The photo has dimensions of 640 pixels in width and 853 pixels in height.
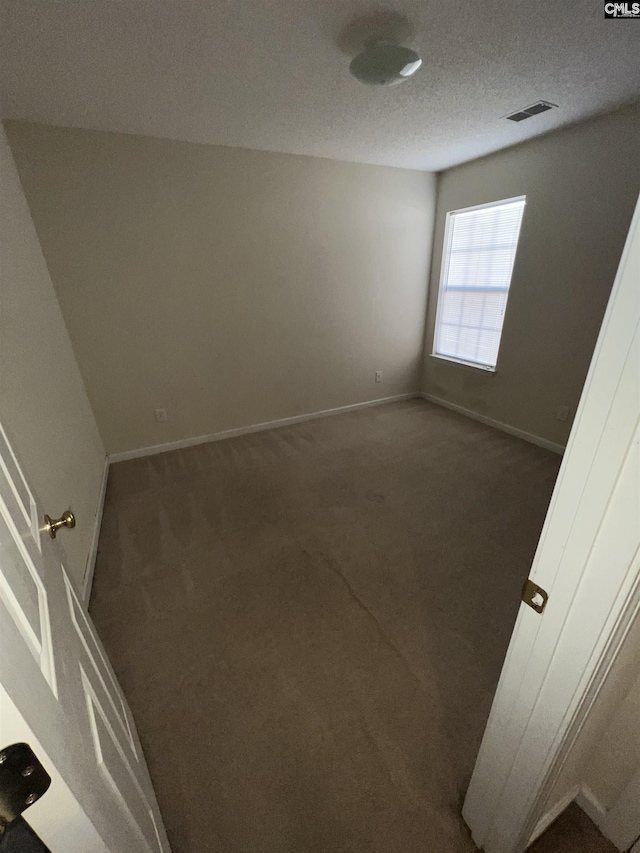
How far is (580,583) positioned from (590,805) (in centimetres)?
98

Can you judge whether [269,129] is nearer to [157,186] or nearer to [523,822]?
[157,186]

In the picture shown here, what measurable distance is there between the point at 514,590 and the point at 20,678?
6.39 ft

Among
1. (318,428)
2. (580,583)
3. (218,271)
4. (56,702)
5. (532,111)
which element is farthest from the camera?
(318,428)

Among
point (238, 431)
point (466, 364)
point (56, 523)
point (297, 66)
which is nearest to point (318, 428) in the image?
point (238, 431)

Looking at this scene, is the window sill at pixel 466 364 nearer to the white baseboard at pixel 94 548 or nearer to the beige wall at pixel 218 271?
the beige wall at pixel 218 271

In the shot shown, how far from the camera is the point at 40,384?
5.97 ft

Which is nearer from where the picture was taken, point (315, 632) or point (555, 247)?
point (315, 632)

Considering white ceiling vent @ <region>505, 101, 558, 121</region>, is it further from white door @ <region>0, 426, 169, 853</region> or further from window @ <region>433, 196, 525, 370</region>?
white door @ <region>0, 426, 169, 853</region>

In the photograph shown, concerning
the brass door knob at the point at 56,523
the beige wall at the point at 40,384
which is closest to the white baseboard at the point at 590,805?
the brass door knob at the point at 56,523

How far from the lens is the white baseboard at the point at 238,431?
3.09m

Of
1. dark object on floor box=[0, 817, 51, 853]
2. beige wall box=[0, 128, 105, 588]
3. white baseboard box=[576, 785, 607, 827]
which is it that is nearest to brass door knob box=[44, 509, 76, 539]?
dark object on floor box=[0, 817, 51, 853]

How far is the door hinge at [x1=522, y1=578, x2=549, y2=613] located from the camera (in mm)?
630

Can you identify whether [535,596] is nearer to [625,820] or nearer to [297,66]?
[625,820]

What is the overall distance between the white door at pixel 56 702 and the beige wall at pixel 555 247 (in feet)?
10.8
